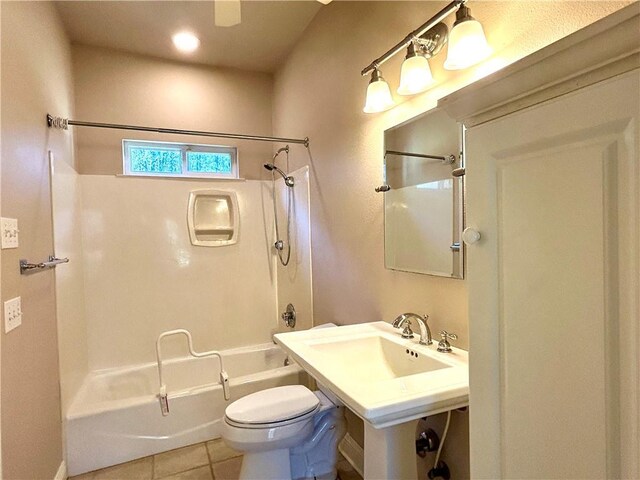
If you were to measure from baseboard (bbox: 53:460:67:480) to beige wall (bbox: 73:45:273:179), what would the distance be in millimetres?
2072

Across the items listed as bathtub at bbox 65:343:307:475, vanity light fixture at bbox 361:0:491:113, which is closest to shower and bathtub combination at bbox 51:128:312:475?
bathtub at bbox 65:343:307:475

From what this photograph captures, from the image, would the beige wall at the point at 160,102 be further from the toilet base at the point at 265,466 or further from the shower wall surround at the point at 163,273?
the toilet base at the point at 265,466

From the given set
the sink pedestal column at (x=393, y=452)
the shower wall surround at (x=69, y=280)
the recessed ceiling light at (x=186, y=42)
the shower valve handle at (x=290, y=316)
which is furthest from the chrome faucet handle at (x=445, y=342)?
the recessed ceiling light at (x=186, y=42)

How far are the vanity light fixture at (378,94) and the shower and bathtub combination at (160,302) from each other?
1.09 metres

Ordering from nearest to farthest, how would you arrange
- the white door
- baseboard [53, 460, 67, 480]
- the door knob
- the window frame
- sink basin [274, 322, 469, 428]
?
1. the white door
2. the door knob
3. sink basin [274, 322, 469, 428]
4. baseboard [53, 460, 67, 480]
5. the window frame

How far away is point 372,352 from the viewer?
1622 millimetres

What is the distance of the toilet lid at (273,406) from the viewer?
162 centimetres

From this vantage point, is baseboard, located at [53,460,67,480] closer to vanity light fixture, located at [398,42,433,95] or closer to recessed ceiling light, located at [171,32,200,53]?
vanity light fixture, located at [398,42,433,95]

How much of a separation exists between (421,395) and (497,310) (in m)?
0.42

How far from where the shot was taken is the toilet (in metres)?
1.60

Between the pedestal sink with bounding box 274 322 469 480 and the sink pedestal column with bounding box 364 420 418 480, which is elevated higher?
the pedestal sink with bounding box 274 322 469 480

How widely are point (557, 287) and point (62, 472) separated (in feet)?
8.70

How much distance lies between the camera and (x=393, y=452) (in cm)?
119

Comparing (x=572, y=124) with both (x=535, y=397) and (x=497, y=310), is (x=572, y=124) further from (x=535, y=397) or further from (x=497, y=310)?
(x=535, y=397)
